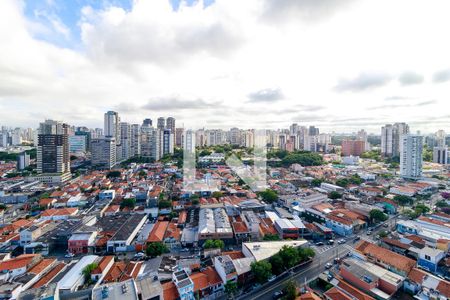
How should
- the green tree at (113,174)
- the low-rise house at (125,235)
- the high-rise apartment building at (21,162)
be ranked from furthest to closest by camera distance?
the high-rise apartment building at (21,162), the green tree at (113,174), the low-rise house at (125,235)

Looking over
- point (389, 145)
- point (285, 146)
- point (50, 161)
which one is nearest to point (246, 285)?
point (50, 161)

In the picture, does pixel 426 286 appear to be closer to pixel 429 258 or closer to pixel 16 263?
pixel 429 258

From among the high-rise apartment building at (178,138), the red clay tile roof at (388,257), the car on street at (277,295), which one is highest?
the high-rise apartment building at (178,138)

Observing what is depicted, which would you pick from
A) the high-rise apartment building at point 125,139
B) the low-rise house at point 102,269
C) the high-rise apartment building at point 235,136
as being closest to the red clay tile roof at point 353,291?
the low-rise house at point 102,269

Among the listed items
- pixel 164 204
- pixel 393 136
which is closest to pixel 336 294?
pixel 164 204

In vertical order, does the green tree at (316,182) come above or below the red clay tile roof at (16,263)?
above

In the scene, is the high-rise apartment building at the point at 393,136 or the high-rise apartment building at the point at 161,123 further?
the high-rise apartment building at the point at 161,123

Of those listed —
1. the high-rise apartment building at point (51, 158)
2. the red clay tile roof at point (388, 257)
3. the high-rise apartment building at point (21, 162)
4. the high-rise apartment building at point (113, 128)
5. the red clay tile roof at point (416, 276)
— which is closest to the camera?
the red clay tile roof at point (416, 276)

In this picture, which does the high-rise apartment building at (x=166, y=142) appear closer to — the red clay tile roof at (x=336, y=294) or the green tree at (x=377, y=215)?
the green tree at (x=377, y=215)
